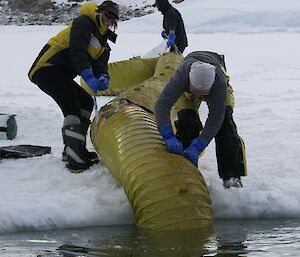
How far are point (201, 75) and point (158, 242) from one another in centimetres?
125

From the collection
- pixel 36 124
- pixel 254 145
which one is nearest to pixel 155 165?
pixel 254 145

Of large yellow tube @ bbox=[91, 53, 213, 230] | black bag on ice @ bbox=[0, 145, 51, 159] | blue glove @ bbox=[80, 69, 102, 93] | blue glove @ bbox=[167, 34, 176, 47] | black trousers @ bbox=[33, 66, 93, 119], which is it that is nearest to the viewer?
large yellow tube @ bbox=[91, 53, 213, 230]

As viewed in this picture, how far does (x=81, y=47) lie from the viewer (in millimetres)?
5539

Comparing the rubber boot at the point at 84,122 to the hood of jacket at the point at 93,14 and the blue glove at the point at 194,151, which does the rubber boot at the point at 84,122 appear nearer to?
the hood of jacket at the point at 93,14

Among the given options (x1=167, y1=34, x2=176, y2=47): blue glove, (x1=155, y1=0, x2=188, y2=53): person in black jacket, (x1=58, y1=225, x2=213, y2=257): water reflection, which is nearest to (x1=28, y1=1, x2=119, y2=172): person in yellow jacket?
(x1=58, y1=225, x2=213, y2=257): water reflection

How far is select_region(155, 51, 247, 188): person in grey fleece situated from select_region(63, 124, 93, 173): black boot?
89cm

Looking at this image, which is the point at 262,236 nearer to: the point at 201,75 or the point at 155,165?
the point at 155,165

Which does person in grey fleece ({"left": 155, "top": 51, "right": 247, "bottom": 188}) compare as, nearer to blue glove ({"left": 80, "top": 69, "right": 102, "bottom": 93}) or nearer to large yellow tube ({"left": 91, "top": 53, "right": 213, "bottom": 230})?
large yellow tube ({"left": 91, "top": 53, "right": 213, "bottom": 230})

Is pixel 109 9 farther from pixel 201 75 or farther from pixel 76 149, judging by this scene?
pixel 201 75

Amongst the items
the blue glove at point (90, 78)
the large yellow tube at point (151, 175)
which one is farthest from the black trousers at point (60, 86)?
the large yellow tube at point (151, 175)

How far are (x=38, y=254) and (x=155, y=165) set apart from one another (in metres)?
1.08

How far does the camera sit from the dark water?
12.7ft

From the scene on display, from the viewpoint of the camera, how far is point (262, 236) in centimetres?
424

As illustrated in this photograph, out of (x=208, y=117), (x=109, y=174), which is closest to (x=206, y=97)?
(x=208, y=117)
